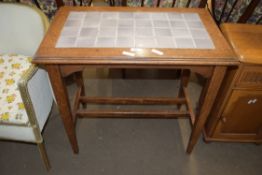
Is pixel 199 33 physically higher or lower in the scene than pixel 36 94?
higher

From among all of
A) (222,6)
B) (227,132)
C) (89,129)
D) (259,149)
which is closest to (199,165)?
(227,132)

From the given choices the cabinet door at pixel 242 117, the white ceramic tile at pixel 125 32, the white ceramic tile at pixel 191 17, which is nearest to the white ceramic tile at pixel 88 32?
the white ceramic tile at pixel 125 32

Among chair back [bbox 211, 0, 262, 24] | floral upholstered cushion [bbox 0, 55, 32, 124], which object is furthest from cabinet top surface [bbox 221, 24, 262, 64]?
floral upholstered cushion [bbox 0, 55, 32, 124]

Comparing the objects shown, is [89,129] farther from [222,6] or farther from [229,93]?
[222,6]

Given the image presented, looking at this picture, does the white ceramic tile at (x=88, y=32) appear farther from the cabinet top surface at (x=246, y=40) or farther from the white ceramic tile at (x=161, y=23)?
the cabinet top surface at (x=246, y=40)

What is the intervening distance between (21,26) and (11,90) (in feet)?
1.21

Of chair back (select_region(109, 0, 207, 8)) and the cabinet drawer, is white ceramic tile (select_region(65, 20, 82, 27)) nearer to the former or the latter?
chair back (select_region(109, 0, 207, 8))

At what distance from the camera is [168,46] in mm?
942

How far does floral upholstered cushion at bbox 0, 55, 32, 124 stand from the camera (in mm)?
1050

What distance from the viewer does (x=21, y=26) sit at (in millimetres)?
1237

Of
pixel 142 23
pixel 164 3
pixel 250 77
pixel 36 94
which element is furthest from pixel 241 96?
pixel 36 94

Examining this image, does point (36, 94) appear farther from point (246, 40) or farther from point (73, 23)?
point (246, 40)

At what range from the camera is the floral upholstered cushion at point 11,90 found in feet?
3.44

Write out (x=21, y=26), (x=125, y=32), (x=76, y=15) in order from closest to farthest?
(x=125, y=32), (x=76, y=15), (x=21, y=26)
